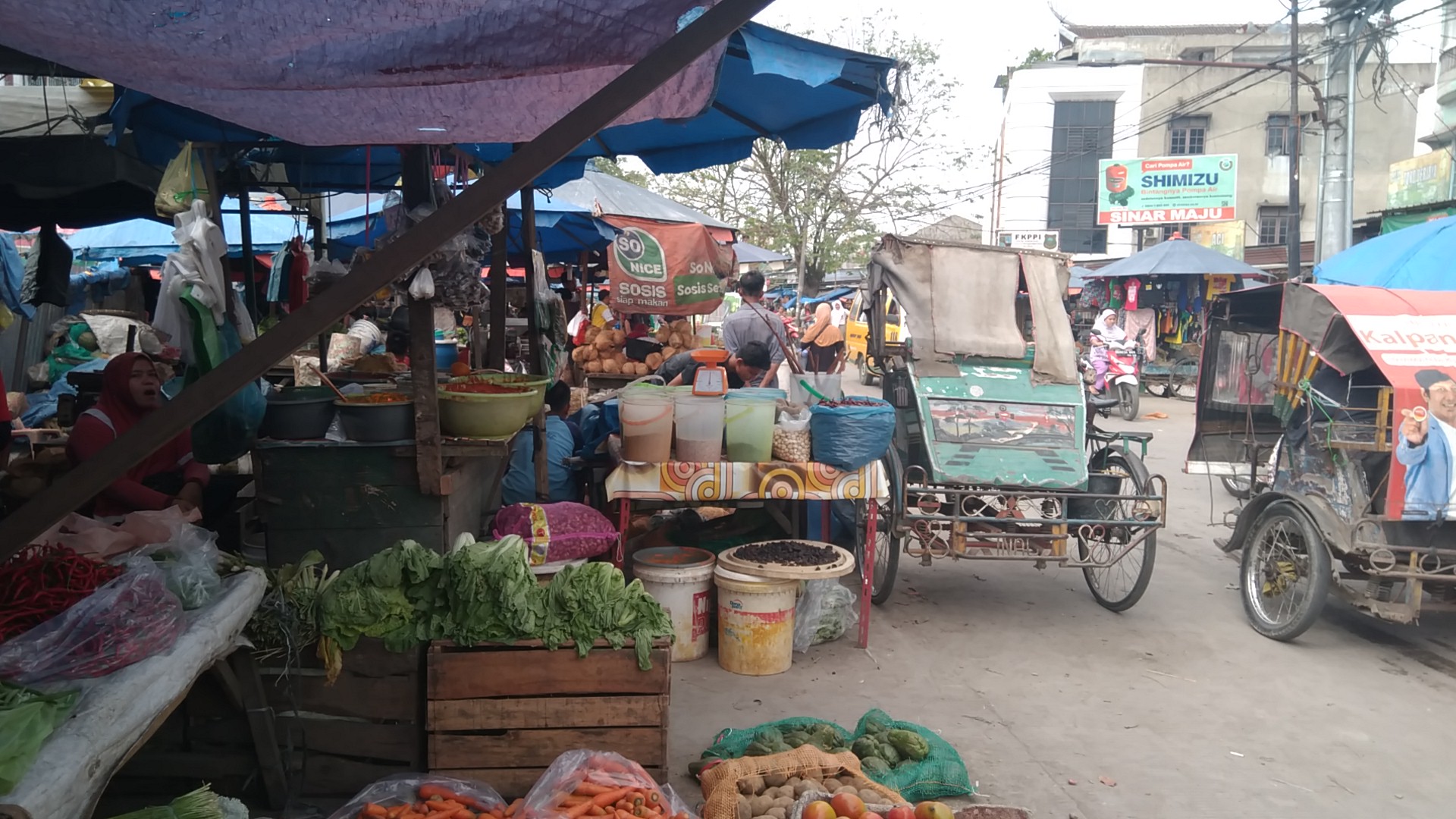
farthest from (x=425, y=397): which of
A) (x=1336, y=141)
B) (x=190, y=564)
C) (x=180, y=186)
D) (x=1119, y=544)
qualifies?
(x=1336, y=141)

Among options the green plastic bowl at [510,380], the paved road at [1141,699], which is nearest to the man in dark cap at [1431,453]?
the paved road at [1141,699]

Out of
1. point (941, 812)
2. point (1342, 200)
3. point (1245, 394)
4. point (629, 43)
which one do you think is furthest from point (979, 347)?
point (1342, 200)

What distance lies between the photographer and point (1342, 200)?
1273cm

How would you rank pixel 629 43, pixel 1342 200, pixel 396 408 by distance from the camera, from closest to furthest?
pixel 629 43 → pixel 396 408 → pixel 1342 200

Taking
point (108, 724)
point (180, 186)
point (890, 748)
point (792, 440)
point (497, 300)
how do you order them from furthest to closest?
point (497, 300) → point (792, 440) → point (180, 186) → point (890, 748) → point (108, 724)

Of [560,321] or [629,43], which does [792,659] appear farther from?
[629,43]

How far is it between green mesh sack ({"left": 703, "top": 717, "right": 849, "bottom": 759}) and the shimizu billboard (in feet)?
83.4

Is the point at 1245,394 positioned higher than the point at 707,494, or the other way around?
the point at 1245,394

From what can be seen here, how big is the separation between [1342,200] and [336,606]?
14200mm

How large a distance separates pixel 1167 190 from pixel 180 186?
27.0 m

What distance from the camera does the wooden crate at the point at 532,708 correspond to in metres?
3.51

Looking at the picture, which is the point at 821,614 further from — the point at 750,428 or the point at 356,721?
the point at 356,721

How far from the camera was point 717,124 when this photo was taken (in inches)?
216

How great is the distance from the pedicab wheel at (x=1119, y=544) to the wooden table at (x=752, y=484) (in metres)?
1.69
